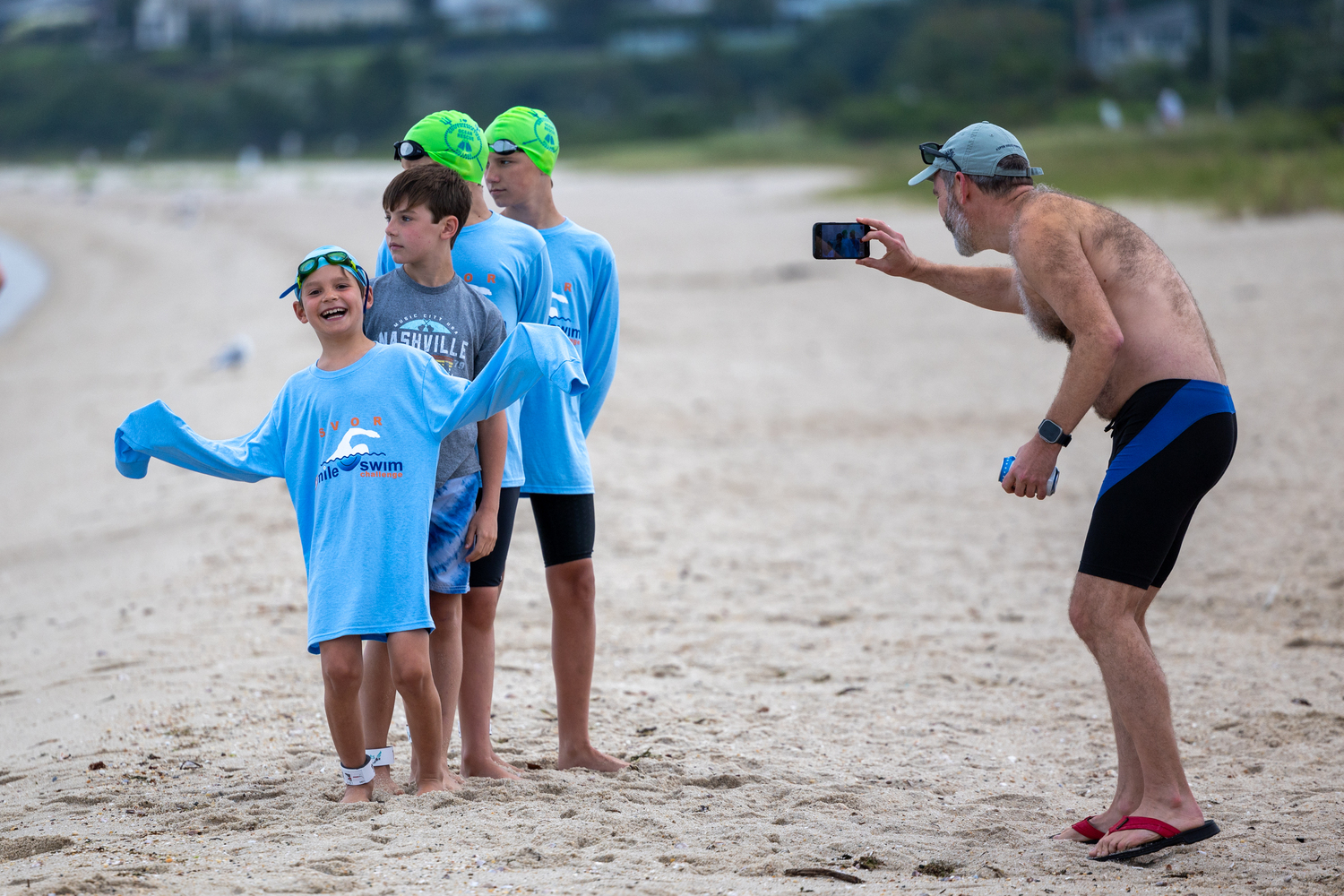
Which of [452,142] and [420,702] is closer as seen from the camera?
[420,702]

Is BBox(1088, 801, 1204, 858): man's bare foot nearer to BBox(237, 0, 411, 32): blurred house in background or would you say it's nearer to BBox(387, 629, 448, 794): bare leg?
Answer: BBox(387, 629, 448, 794): bare leg

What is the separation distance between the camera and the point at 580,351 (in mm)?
3998

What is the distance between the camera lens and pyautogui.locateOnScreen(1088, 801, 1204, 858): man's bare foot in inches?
126

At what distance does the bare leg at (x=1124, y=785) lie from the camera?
338cm

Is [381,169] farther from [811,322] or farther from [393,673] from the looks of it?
[393,673]

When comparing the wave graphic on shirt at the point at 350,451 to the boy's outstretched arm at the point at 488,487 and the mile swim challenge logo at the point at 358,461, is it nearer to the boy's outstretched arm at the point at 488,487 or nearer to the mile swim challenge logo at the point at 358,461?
the mile swim challenge logo at the point at 358,461

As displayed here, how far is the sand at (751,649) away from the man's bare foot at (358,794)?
4cm

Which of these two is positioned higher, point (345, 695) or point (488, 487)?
point (488, 487)

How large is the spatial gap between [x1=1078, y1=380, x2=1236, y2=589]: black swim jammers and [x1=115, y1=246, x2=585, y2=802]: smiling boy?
4.56 feet

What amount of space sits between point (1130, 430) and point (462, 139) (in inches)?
78.0

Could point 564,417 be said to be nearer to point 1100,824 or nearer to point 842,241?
point 842,241

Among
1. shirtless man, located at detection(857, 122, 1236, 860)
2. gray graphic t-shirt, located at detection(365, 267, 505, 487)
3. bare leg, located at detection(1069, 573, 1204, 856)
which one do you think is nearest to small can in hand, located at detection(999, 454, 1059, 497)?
shirtless man, located at detection(857, 122, 1236, 860)

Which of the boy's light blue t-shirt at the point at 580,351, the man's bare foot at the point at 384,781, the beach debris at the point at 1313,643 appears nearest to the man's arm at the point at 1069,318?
the boy's light blue t-shirt at the point at 580,351

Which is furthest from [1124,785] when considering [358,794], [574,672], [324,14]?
[324,14]
